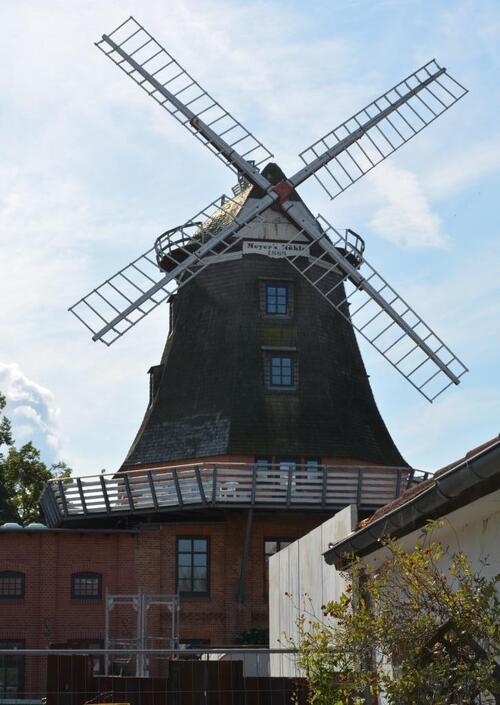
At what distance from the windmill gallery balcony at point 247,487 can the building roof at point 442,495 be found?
62.4 feet

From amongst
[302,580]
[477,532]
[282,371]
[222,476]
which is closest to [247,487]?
[222,476]

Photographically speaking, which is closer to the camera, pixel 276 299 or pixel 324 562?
pixel 324 562

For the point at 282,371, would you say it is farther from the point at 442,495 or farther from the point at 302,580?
the point at 442,495

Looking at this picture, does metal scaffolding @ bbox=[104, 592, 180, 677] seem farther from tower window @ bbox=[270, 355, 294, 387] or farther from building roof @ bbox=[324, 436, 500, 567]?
building roof @ bbox=[324, 436, 500, 567]

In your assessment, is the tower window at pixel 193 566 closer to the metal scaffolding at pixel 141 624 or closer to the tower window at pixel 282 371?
the metal scaffolding at pixel 141 624

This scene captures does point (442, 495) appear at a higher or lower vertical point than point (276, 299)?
lower

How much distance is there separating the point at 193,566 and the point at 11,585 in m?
4.58

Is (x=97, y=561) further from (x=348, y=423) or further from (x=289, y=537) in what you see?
(x=348, y=423)

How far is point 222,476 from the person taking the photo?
103 feet

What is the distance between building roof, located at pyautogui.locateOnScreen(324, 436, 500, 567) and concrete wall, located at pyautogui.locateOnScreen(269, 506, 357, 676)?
7.12 ft

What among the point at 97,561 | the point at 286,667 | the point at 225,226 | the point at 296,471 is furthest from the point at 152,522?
the point at 286,667

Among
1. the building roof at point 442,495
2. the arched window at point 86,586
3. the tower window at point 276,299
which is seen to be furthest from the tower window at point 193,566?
the building roof at point 442,495

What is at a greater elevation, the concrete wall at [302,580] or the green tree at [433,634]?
the concrete wall at [302,580]

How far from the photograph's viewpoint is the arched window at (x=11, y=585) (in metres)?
31.7
